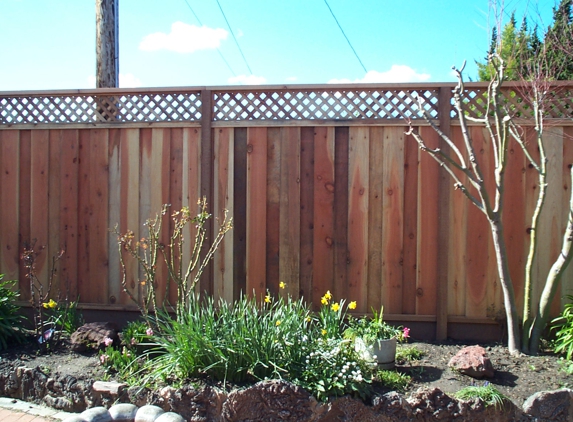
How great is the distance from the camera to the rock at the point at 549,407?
3.24 metres

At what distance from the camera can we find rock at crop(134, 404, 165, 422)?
3111 mm

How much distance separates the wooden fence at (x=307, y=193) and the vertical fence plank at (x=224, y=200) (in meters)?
0.01

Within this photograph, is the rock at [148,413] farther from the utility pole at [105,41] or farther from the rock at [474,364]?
the utility pole at [105,41]

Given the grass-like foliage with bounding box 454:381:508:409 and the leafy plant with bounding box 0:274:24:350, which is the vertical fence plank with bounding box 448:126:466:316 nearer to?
the grass-like foliage with bounding box 454:381:508:409

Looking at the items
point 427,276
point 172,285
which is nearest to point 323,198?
point 427,276

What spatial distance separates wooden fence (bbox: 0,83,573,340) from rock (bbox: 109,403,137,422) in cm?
180

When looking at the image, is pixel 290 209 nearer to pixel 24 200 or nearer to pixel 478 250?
pixel 478 250

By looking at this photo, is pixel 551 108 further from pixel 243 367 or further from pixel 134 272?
pixel 134 272

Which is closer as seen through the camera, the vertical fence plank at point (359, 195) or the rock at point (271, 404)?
the rock at point (271, 404)

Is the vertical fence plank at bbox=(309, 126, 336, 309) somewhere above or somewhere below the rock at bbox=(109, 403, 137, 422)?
above

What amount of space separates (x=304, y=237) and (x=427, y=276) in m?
1.13

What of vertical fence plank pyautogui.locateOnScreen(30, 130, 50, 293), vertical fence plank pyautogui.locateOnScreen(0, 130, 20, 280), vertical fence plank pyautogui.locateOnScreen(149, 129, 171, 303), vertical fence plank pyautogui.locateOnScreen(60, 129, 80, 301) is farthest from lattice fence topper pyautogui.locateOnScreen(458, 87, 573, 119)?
vertical fence plank pyautogui.locateOnScreen(0, 130, 20, 280)

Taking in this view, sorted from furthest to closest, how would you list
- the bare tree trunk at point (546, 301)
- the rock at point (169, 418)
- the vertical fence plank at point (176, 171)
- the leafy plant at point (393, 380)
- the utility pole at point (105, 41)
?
the utility pole at point (105, 41)
the vertical fence plank at point (176, 171)
the bare tree trunk at point (546, 301)
the leafy plant at point (393, 380)
the rock at point (169, 418)

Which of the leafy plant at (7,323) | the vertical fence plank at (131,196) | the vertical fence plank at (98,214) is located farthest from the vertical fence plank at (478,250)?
the leafy plant at (7,323)
